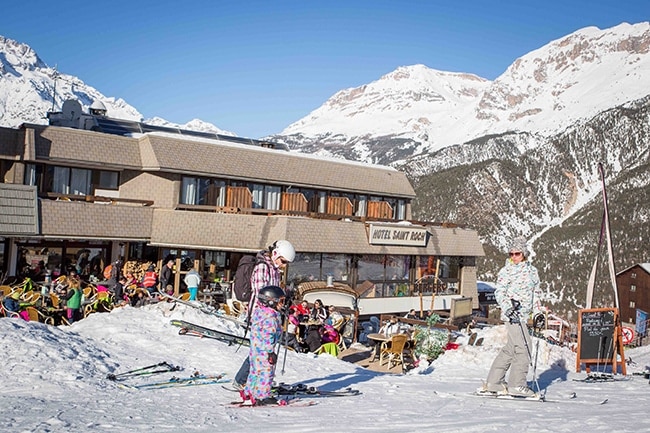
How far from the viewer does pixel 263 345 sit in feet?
23.8

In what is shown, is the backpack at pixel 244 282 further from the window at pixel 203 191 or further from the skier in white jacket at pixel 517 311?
the window at pixel 203 191

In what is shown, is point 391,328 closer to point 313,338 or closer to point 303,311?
point 303,311

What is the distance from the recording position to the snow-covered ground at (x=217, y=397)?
6.22 meters

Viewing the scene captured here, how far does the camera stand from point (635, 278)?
213 ft

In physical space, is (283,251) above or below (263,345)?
above

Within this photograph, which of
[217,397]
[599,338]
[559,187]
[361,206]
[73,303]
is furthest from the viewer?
[559,187]

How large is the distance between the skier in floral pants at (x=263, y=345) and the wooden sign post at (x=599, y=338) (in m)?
7.58

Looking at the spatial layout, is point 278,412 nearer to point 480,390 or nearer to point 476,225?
point 480,390

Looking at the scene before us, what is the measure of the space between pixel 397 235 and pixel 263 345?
64.4 feet

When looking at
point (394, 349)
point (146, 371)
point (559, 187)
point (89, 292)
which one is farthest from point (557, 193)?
point (146, 371)

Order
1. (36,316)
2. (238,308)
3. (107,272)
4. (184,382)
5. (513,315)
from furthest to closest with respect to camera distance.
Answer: (107,272) → (238,308) → (36,316) → (184,382) → (513,315)

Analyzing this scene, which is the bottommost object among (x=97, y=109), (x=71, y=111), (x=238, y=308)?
(x=238, y=308)

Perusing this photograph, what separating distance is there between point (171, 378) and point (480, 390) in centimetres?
402

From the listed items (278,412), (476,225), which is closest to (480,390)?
(278,412)
